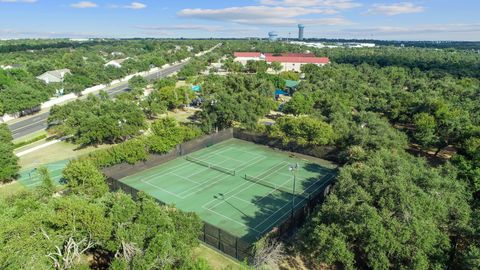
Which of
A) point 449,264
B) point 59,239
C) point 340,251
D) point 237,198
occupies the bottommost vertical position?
point 237,198

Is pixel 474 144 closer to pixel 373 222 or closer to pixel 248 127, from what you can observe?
pixel 373 222

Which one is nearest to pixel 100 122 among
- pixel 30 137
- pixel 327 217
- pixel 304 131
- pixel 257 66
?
pixel 30 137

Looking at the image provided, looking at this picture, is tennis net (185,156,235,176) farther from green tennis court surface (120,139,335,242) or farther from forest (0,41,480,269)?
forest (0,41,480,269)

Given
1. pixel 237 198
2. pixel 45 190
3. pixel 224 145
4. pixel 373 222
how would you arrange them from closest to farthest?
pixel 373 222
pixel 45 190
pixel 237 198
pixel 224 145

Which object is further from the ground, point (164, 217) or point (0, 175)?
point (164, 217)

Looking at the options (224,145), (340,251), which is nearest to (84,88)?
(224,145)

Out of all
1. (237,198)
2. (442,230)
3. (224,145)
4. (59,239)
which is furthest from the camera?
(224,145)

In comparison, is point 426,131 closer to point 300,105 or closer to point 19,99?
point 300,105

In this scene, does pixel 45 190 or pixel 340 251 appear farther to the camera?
pixel 45 190
